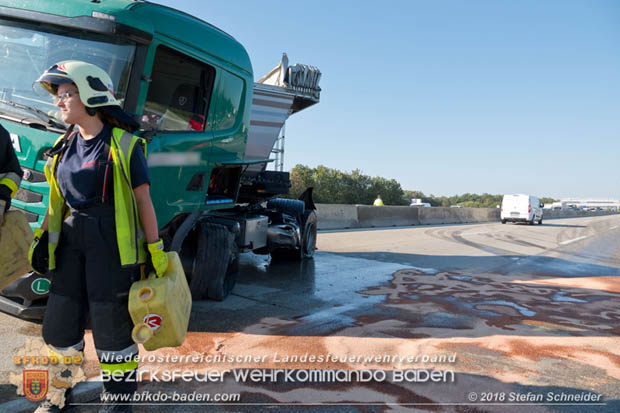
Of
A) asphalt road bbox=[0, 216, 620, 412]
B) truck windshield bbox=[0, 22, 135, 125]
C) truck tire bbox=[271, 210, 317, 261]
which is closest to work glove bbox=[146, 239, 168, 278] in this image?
asphalt road bbox=[0, 216, 620, 412]

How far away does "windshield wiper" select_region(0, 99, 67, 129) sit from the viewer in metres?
3.29

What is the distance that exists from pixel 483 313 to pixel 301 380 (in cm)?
284

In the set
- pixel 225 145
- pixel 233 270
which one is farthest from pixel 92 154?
pixel 233 270

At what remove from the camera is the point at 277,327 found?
4.16 m

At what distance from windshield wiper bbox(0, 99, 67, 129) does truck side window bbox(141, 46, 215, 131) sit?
0.64 m

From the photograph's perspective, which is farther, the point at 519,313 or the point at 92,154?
the point at 519,313

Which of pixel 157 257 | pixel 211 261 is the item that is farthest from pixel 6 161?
pixel 211 261

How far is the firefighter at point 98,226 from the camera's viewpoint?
2166mm

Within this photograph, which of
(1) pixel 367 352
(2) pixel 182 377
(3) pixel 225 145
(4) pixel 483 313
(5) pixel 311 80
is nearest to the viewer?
(2) pixel 182 377

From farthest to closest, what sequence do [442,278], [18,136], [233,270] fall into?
[442,278] < [233,270] < [18,136]

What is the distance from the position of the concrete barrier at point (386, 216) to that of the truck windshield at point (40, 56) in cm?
1686

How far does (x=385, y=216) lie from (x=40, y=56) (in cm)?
1977

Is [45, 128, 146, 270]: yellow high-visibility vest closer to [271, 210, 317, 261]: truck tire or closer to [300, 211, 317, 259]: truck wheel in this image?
[271, 210, 317, 261]: truck tire

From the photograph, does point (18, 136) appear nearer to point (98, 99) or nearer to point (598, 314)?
point (98, 99)
